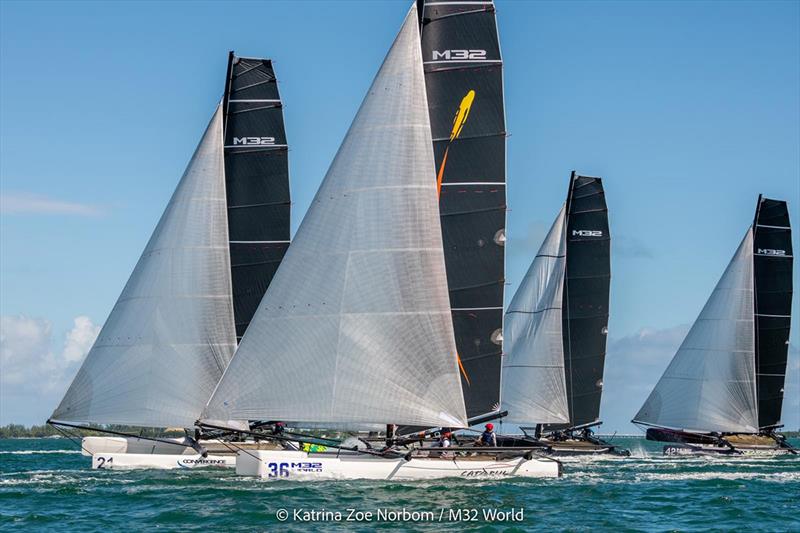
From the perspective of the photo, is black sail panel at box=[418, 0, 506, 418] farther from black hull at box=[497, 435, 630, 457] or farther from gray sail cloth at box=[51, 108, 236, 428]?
black hull at box=[497, 435, 630, 457]

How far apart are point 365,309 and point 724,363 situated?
38453 millimetres

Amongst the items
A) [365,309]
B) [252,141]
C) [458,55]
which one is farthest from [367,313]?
[252,141]

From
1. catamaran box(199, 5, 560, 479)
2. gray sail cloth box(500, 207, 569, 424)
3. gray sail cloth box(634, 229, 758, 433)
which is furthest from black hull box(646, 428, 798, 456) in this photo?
catamaran box(199, 5, 560, 479)

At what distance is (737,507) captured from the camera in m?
37.1

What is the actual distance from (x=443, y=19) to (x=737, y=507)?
59.8 ft

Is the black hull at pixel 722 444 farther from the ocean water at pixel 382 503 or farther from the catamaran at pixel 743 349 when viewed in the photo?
the ocean water at pixel 382 503

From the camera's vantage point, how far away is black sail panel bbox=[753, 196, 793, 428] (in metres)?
70.1

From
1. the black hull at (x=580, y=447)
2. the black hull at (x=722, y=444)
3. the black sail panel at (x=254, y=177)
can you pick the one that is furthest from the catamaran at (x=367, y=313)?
the black hull at (x=722, y=444)

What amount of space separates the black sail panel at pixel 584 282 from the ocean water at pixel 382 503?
18.8 m

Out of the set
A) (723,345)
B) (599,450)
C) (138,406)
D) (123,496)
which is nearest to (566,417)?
(599,450)

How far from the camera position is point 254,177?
49625 millimetres

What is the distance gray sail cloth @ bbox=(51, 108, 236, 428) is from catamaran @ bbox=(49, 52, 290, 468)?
37 mm

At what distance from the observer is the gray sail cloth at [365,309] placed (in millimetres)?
37125

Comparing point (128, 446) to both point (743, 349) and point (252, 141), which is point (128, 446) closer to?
point (252, 141)
